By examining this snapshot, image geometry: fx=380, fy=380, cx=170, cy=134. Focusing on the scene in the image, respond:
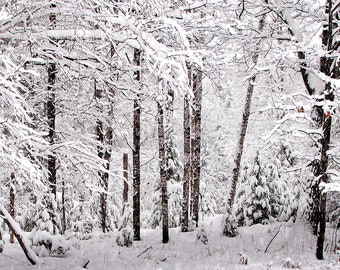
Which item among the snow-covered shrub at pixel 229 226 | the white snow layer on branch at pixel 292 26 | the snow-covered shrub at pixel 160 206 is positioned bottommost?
the snow-covered shrub at pixel 160 206

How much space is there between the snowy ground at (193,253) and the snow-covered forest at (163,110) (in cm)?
4

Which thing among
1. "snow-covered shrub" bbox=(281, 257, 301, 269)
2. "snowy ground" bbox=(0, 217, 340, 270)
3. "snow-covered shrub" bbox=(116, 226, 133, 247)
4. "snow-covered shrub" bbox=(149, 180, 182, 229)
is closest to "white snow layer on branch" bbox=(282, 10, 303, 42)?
"snowy ground" bbox=(0, 217, 340, 270)

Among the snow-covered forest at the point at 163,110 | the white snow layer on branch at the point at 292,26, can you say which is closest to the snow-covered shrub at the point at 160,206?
the snow-covered forest at the point at 163,110

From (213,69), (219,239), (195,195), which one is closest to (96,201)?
(195,195)

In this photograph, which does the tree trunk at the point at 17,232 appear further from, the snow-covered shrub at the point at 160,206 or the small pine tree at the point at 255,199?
the snow-covered shrub at the point at 160,206

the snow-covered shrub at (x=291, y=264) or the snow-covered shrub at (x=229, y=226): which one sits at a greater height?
the snow-covered shrub at (x=291, y=264)

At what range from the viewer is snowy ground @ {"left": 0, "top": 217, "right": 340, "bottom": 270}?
685cm

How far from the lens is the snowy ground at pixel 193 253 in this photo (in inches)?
270

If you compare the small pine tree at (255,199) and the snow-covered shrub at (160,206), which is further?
the snow-covered shrub at (160,206)

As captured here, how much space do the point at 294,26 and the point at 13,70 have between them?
22.1ft

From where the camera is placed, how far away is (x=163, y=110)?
29.4 feet

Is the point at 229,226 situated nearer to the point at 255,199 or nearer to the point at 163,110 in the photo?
the point at 255,199

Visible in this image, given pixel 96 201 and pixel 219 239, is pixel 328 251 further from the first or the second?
pixel 96 201

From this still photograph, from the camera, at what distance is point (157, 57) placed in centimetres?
436
